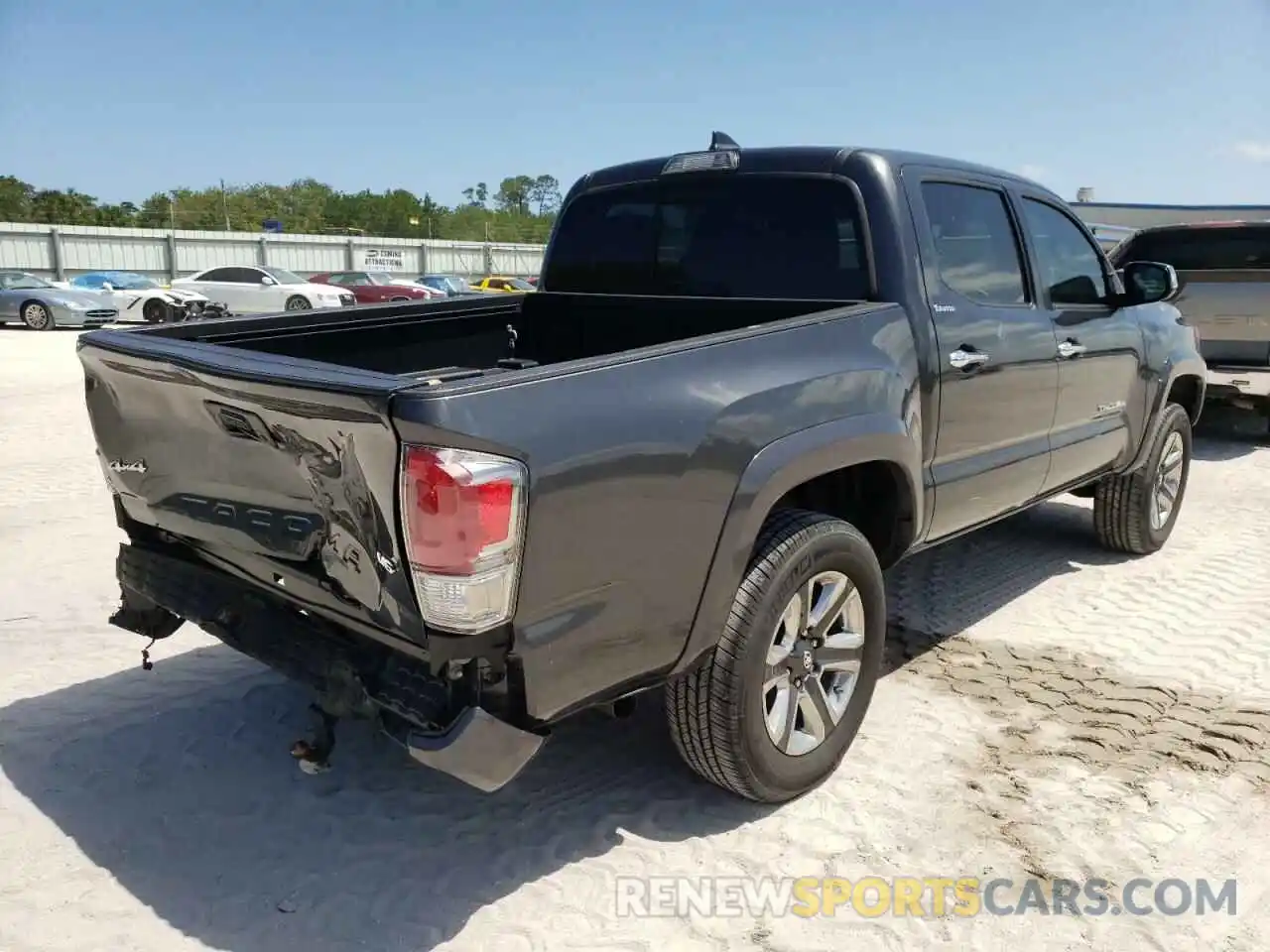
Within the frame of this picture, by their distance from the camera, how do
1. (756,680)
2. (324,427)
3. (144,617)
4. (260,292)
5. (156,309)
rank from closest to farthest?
(324,427) → (756,680) → (144,617) → (156,309) → (260,292)

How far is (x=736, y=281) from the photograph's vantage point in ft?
12.9

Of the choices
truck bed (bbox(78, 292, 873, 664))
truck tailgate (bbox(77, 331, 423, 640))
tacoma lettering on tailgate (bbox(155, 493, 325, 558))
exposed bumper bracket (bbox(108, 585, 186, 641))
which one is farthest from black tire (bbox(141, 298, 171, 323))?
tacoma lettering on tailgate (bbox(155, 493, 325, 558))

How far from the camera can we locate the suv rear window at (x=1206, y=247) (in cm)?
920

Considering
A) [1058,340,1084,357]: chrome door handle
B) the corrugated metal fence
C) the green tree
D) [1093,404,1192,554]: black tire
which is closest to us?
[1058,340,1084,357]: chrome door handle

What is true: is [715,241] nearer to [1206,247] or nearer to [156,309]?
[1206,247]

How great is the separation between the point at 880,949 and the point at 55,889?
2.20 metres

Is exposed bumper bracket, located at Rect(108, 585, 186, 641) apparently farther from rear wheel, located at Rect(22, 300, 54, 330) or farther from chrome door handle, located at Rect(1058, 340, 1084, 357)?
rear wheel, located at Rect(22, 300, 54, 330)

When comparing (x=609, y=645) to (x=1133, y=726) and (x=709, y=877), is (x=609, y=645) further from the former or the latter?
(x=1133, y=726)

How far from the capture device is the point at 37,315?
2209 centimetres

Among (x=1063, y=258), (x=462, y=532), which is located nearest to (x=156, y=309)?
(x=1063, y=258)

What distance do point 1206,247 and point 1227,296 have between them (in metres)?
0.77

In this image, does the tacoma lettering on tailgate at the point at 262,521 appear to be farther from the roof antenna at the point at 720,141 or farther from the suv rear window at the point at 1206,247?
the suv rear window at the point at 1206,247

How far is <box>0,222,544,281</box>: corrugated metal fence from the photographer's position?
119 feet

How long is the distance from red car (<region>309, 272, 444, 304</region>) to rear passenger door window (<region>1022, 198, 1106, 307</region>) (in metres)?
20.2
